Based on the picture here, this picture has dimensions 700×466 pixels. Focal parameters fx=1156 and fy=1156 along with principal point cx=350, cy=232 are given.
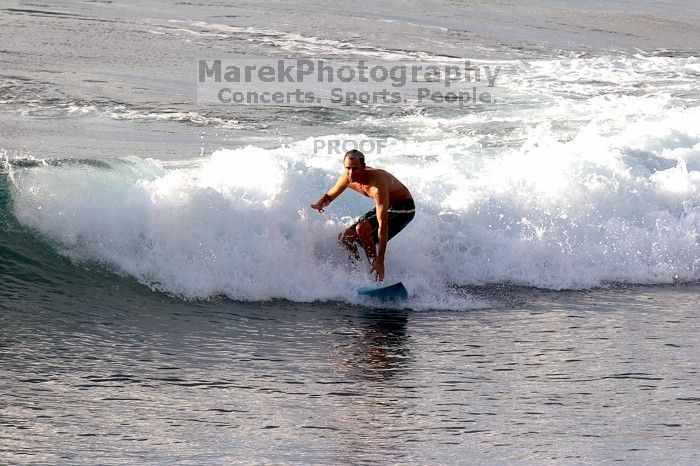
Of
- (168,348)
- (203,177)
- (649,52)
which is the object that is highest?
(649,52)

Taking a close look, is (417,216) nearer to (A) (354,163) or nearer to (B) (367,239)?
(B) (367,239)

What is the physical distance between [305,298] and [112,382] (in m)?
3.00

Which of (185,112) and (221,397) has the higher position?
(185,112)

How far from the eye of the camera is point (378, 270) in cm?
1048

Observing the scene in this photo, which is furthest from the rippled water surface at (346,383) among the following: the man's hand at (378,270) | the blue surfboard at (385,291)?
the man's hand at (378,270)

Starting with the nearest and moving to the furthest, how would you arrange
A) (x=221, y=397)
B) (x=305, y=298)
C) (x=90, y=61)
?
(x=221, y=397) → (x=305, y=298) → (x=90, y=61)

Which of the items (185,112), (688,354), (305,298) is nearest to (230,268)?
(305,298)

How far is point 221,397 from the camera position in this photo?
762 centimetres

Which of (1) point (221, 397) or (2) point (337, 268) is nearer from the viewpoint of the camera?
(1) point (221, 397)

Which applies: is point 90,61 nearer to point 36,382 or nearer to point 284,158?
point 284,158

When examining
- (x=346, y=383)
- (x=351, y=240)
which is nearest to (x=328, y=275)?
(x=351, y=240)

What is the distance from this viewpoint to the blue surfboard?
1034 centimetres

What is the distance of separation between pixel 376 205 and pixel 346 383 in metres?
2.65

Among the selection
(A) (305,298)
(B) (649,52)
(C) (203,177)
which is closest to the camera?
(A) (305,298)
